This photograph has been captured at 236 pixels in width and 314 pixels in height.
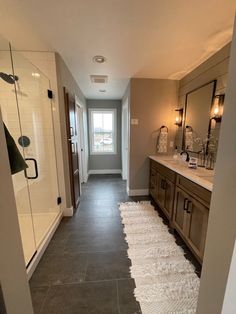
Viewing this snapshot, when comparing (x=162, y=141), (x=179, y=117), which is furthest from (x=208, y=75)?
(x=162, y=141)

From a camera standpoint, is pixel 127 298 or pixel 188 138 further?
pixel 188 138

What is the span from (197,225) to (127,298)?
3.14ft

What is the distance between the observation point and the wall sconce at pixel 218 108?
189 centimetres

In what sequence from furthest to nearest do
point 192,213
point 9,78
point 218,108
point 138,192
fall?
point 138,192, point 9,78, point 218,108, point 192,213

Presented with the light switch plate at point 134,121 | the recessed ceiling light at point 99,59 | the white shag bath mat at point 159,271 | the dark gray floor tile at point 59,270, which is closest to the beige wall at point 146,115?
the light switch plate at point 134,121

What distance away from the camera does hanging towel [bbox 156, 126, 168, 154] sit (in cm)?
312

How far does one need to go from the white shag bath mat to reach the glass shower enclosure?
123 cm

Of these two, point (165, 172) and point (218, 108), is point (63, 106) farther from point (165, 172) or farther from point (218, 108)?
point (218, 108)

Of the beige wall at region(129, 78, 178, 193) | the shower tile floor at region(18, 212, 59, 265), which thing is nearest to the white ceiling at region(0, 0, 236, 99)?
the beige wall at region(129, 78, 178, 193)

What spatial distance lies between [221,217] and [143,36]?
198cm

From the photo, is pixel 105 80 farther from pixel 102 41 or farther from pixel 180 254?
pixel 180 254

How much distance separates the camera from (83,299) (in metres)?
1.30

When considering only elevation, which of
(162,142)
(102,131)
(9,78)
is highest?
(9,78)

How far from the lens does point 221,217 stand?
26.7 inches
